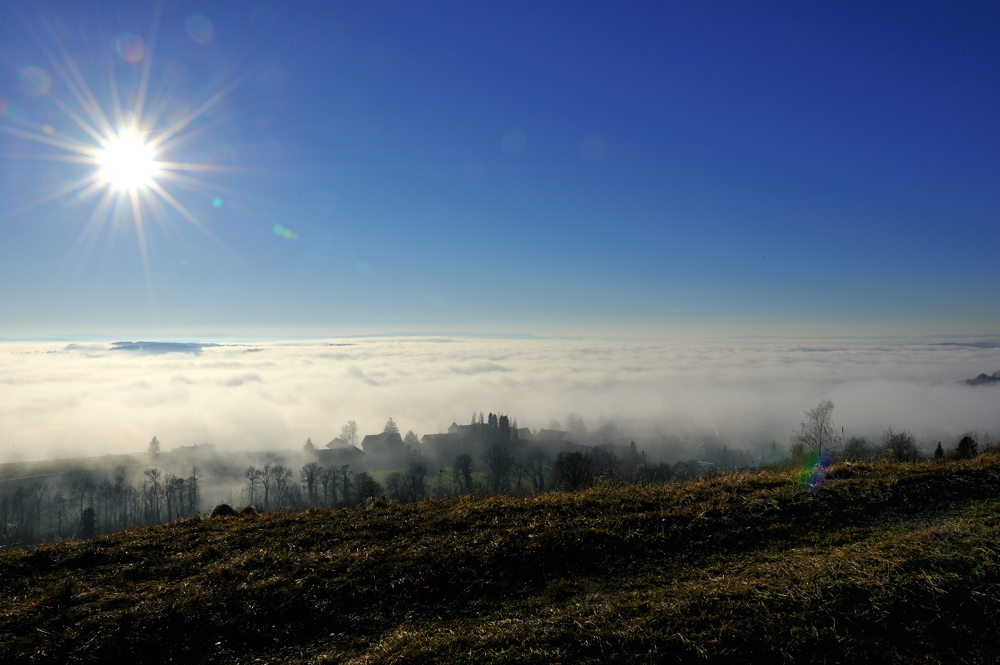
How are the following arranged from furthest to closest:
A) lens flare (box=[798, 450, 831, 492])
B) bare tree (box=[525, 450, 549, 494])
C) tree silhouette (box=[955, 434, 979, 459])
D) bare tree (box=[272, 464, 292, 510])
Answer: bare tree (box=[272, 464, 292, 510])
bare tree (box=[525, 450, 549, 494])
tree silhouette (box=[955, 434, 979, 459])
lens flare (box=[798, 450, 831, 492])

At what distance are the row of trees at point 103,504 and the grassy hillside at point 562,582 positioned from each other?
112 meters

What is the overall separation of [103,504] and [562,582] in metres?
150

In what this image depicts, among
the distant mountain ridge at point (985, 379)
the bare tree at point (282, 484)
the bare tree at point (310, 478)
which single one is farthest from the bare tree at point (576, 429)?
the distant mountain ridge at point (985, 379)

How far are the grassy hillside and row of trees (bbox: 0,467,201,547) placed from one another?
111969 mm

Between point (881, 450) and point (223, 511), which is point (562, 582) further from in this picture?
point (881, 450)

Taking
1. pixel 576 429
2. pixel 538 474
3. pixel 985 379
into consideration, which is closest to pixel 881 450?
pixel 538 474

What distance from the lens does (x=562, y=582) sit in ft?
27.8

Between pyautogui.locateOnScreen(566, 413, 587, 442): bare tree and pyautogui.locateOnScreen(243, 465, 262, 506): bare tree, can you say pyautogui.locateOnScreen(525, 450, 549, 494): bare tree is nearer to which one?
pyautogui.locateOnScreen(566, 413, 587, 442): bare tree

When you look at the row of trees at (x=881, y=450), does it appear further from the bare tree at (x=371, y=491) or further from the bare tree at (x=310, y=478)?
the bare tree at (x=310, y=478)

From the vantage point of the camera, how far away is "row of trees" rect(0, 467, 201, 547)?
3939 inches

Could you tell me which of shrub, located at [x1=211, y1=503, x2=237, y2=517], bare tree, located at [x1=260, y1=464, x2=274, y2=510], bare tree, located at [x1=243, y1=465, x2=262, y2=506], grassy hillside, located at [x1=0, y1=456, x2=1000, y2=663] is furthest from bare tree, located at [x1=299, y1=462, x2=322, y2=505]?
grassy hillside, located at [x1=0, y1=456, x2=1000, y2=663]

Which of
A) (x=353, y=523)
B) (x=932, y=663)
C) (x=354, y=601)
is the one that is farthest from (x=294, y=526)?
(x=932, y=663)

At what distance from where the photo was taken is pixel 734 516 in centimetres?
1066

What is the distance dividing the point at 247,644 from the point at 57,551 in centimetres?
750
